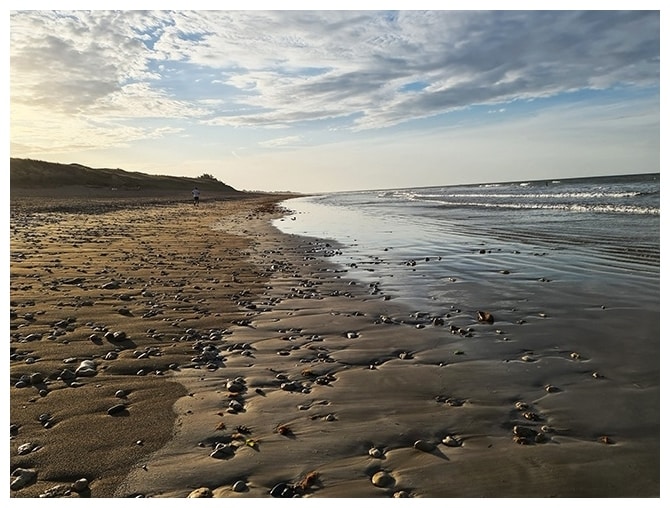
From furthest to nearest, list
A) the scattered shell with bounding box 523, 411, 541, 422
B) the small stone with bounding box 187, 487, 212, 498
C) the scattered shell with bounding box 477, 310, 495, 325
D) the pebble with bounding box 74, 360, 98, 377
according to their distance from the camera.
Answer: the scattered shell with bounding box 477, 310, 495, 325 < the pebble with bounding box 74, 360, 98, 377 < the scattered shell with bounding box 523, 411, 541, 422 < the small stone with bounding box 187, 487, 212, 498

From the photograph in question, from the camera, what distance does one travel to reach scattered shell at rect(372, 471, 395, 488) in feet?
10.9

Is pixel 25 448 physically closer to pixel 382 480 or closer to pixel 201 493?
pixel 201 493

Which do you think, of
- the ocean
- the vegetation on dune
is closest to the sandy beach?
the ocean

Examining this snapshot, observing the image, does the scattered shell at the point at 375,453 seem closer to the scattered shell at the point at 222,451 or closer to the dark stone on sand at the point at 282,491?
the dark stone on sand at the point at 282,491

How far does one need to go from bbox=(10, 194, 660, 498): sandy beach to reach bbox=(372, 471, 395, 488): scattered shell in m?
0.01

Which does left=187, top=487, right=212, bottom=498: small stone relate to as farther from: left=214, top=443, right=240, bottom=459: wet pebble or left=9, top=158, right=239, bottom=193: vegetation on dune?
left=9, top=158, right=239, bottom=193: vegetation on dune

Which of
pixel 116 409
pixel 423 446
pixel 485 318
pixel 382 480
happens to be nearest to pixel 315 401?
pixel 423 446

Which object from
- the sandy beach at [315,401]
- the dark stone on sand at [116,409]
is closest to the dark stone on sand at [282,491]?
the sandy beach at [315,401]

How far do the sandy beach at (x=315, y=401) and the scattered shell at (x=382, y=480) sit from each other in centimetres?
1

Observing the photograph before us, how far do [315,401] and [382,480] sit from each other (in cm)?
137

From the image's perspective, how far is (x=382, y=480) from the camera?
333 cm

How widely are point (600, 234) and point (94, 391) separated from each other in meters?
16.6

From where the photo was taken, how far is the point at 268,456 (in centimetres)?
366
